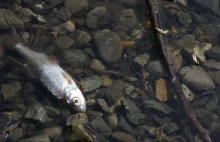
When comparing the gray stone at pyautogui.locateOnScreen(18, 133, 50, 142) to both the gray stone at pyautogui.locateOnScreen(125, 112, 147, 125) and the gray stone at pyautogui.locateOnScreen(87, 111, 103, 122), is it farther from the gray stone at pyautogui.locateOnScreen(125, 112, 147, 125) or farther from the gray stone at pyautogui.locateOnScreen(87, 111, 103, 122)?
the gray stone at pyautogui.locateOnScreen(125, 112, 147, 125)

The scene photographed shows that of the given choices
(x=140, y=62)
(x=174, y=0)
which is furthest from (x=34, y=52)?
(x=174, y=0)

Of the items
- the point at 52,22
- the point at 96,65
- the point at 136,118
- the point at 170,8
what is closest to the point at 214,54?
the point at 170,8

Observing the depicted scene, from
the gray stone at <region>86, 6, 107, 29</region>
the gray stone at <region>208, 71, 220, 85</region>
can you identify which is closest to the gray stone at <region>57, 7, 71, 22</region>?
the gray stone at <region>86, 6, 107, 29</region>

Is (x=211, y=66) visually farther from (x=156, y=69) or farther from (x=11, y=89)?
(x=11, y=89)

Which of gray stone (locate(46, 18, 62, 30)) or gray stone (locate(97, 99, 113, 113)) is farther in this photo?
gray stone (locate(46, 18, 62, 30))

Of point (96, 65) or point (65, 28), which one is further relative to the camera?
point (65, 28)

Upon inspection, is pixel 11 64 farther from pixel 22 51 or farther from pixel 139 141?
pixel 139 141
